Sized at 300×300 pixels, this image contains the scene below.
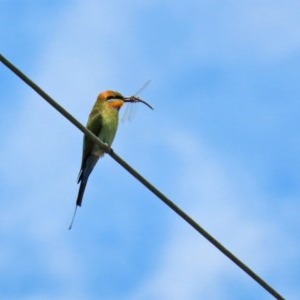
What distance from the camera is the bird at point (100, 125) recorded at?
20.8 ft

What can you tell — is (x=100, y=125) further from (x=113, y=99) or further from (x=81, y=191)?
(x=81, y=191)

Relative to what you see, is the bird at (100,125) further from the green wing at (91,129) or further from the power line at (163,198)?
the power line at (163,198)

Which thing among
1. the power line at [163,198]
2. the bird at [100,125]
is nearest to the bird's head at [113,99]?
the bird at [100,125]

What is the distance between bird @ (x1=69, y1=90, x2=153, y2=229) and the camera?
6.34 metres

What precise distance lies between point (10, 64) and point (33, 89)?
0.16m

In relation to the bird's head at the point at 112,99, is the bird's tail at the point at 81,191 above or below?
below

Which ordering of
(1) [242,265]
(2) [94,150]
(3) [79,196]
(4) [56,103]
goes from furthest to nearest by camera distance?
(2) [94,150] < (3) [79,196] < (4) [56,103] < (1) [242,265]

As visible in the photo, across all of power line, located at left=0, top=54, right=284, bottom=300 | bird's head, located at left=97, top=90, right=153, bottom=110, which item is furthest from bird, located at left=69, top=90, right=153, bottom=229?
power line, located at left=0, top=54, right=284, bottom=300

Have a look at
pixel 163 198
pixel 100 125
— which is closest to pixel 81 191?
pixel 100 125

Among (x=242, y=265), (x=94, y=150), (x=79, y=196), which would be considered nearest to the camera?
(x=242, y=265)

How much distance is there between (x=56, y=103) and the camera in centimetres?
346

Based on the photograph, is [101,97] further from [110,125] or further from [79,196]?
[79,196]

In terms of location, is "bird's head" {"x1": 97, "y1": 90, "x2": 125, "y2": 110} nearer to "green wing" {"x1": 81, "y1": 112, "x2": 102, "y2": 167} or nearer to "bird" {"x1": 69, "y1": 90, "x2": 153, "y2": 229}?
"bird" {"x1": 69, "y1": 90, "x2": 153, "y2": 229}

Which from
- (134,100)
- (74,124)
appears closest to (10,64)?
(74,124)
